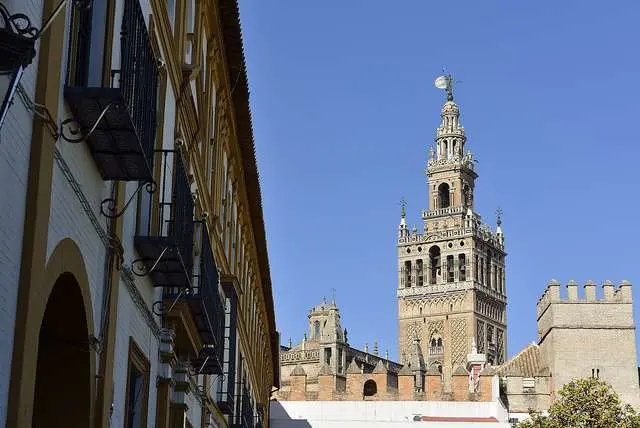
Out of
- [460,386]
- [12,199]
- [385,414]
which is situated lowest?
[12,199]

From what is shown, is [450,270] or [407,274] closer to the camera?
[450,270]

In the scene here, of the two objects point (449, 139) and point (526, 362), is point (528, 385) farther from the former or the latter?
point (449, 139)

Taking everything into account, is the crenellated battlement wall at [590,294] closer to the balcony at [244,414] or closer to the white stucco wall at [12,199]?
the balcony at [244,414]

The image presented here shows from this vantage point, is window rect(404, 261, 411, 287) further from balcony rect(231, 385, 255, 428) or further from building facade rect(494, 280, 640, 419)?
balcony rect(231, 385, 255, 428)

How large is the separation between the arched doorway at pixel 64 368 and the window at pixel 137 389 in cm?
210

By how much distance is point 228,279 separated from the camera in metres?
18.5

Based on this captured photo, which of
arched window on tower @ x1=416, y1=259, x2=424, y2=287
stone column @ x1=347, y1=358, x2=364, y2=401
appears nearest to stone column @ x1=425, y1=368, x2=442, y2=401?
stone column @ x1=347, y1=358, x2=364, y2=401

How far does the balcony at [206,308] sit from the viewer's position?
11.9 metres

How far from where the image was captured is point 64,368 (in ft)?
26.2

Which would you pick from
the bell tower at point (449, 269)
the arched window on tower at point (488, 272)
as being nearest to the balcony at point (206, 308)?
the bell tower at point (449, 269)

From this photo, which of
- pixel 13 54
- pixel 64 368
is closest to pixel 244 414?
pixel 64 368

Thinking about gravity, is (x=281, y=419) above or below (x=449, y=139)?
below

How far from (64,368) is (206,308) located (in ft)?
15.4

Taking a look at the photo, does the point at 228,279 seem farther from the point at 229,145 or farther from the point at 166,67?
the point at 166,67
